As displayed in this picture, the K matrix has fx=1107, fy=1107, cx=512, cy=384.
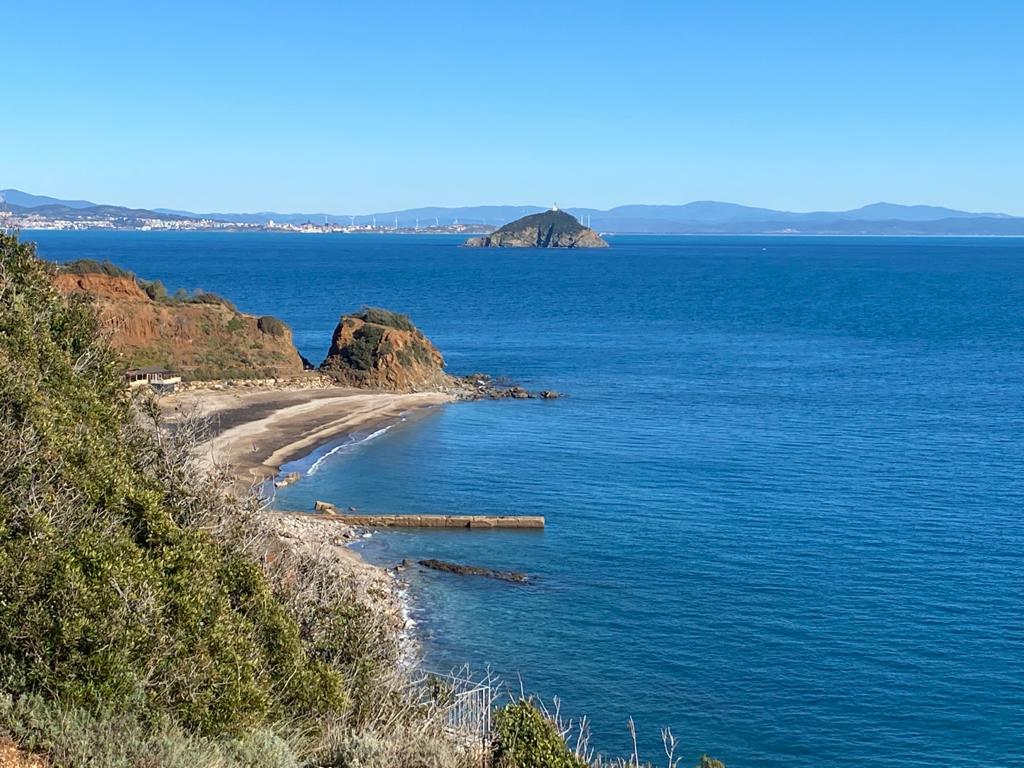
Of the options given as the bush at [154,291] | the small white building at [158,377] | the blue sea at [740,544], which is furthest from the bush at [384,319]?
the small white building at [158,377]

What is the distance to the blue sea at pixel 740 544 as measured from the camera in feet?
87.0

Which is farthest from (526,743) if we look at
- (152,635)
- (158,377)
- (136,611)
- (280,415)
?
(158,377)

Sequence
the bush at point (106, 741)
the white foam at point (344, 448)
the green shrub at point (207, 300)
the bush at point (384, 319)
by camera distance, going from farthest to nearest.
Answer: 1. the bush at point (384, 319)
2. the green shrub at point (207, 300)
3. the white foam at point (344, 448)
4. the bush at point (106, 741)

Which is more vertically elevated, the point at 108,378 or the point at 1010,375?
the point at 108,378

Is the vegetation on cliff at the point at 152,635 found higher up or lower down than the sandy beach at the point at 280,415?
higher up

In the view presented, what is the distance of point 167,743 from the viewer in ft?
35.5

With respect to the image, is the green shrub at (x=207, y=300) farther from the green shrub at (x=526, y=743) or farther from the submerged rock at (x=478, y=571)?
the green shrub at (x=526, y=743)

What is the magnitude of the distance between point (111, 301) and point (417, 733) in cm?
6225

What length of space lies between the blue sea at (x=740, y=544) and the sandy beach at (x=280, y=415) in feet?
6.81

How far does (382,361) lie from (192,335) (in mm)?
12398

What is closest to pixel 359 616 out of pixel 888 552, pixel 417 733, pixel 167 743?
pixel 417 733

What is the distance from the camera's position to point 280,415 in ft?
200

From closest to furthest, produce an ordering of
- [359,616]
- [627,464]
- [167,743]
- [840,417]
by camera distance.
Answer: [167,743] → [359,616] → [627,464] → [840,417]

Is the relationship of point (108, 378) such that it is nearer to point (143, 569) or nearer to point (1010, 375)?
point (143, 569)
